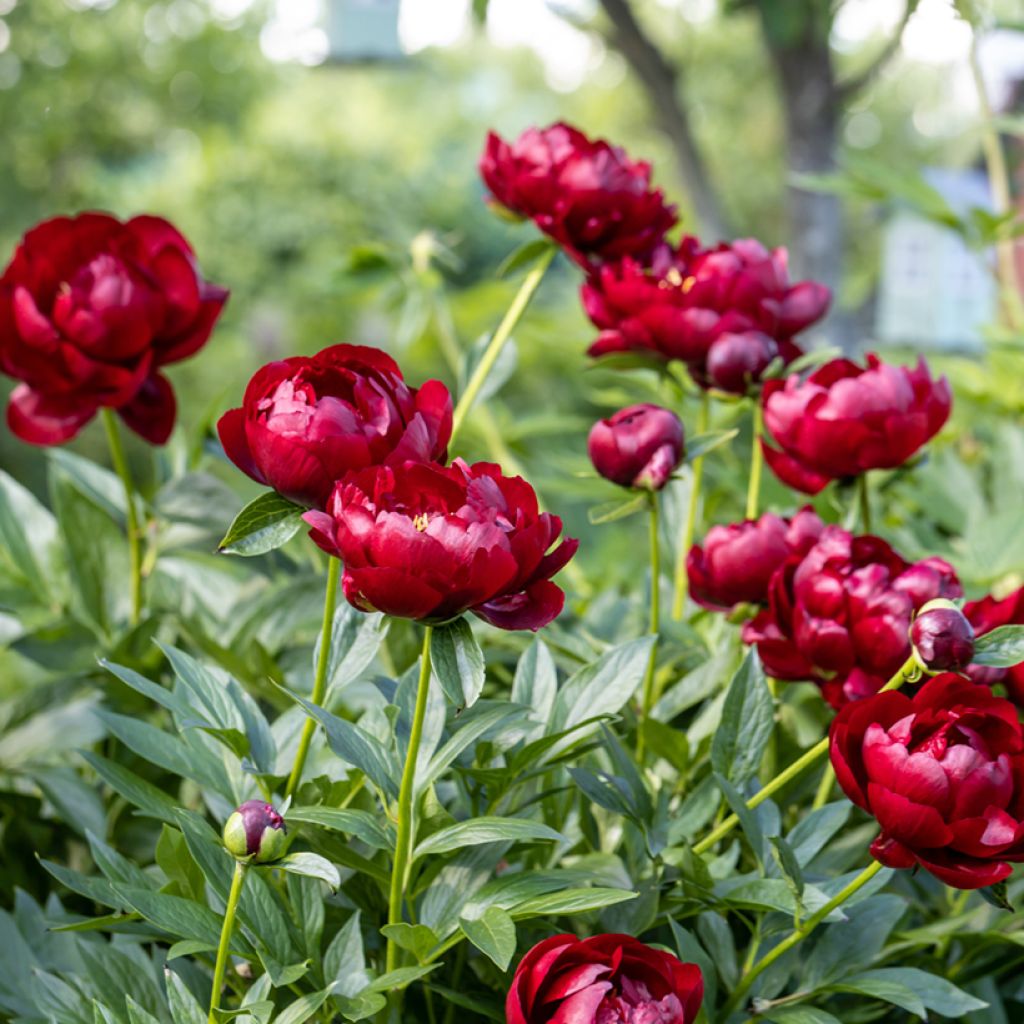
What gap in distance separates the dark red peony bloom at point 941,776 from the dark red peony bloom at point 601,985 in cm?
9

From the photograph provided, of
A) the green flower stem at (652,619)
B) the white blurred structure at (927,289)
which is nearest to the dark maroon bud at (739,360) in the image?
the green flower stem at (652,619)

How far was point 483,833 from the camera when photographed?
483mm

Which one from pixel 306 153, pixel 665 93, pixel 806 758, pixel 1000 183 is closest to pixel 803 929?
pixel 806 758

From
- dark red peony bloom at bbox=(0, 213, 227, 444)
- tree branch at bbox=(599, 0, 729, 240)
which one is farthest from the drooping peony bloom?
tree branch at bbox=(599, 0, 729, 240)

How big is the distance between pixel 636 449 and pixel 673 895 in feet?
0.66

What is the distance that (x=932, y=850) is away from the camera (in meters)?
0.46

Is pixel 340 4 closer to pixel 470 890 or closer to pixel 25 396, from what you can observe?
pixel 25 396

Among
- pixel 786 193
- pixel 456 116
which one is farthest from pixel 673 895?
pixel 456 116

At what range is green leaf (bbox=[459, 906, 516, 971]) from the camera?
1.46 ft

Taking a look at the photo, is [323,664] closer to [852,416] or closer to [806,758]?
[806,758]

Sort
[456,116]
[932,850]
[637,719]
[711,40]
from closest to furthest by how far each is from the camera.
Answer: [932,850] → [637,719] → [711,40] → [456,116]

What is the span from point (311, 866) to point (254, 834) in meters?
0.03

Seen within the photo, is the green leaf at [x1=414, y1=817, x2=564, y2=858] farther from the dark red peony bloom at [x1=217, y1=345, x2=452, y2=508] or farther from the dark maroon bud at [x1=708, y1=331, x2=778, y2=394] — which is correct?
the dark maroon bud at [x1=708, y1=331, x2=778, y2=394]

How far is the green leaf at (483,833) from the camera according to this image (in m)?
0.47
